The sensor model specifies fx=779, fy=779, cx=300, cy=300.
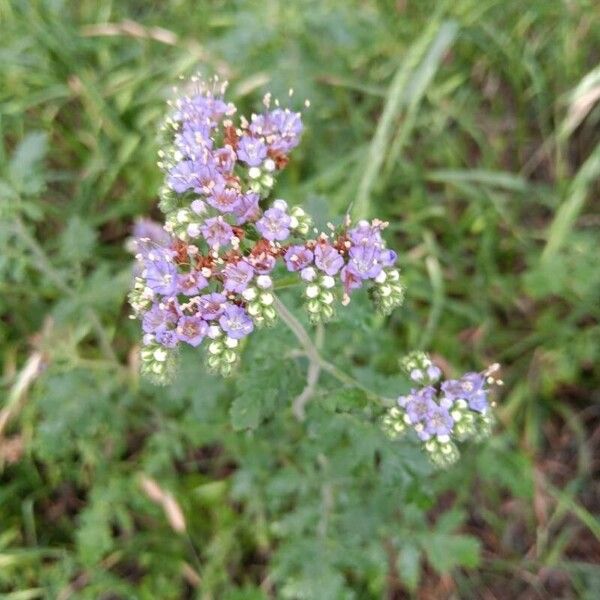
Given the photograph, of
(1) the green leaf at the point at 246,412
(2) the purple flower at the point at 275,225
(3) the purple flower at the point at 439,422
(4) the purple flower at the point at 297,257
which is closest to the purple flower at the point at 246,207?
(2) the purple flower at the point at 275,225

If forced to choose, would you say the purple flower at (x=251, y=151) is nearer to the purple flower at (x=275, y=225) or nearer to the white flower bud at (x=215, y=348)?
the purple flower at (x=275, y=225)

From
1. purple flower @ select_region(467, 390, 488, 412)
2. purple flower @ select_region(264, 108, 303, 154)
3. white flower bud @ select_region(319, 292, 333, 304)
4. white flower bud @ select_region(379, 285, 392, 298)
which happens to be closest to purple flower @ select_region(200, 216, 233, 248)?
white flower bud @ select_region(319, 292, 333, 304)

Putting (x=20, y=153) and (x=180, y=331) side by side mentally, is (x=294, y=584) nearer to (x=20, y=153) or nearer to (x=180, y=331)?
(x=180, y=331)

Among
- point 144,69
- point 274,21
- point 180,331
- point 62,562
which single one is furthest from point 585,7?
point 62,562

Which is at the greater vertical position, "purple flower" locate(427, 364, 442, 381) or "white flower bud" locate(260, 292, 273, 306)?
"white flower bud" locate(260, 292, 273, 306)

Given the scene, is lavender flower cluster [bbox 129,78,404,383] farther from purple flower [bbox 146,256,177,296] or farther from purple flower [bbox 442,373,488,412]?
purple flower [bbox 442,373,488,412]

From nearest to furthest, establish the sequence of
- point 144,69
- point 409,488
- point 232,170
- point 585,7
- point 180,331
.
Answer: point 180,331, point 232,170, point 409,488, point 585,7, point 144,69

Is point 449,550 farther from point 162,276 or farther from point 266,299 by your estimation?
point 162,276
